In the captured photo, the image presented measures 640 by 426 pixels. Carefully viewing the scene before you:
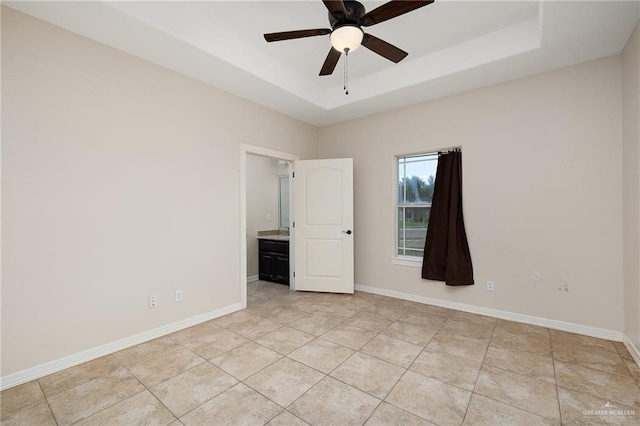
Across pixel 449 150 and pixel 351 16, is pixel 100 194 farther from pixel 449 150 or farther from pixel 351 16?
pixel 449 150

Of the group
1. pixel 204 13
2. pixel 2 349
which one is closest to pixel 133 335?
pixel 2 349

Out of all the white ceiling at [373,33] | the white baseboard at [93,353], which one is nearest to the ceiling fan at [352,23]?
the white ceiling at [373,33]

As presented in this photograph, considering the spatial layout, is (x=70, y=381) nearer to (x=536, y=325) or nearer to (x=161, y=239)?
(x=161, y=239)

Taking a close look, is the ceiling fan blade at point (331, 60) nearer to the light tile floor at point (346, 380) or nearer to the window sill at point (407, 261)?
the light tile floor at point (346, 380)

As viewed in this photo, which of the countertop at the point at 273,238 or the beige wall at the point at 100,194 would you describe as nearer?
the beige wall at the point at 100,194

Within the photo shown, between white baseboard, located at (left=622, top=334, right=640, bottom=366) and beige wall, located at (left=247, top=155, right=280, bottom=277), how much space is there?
481 centimetres

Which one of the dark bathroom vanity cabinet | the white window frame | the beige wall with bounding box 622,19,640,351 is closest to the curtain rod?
the white window frame

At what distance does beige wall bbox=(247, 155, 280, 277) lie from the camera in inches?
211

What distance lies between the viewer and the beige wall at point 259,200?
535cm

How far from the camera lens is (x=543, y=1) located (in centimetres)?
210

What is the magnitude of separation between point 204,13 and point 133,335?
3014 millimetres

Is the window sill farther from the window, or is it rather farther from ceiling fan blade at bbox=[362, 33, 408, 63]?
ceiling fan blade at bbox=[362, 33, 408, 63]

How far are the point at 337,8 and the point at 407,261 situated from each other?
124 inches

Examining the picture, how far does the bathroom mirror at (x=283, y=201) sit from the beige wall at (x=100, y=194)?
2477mm
